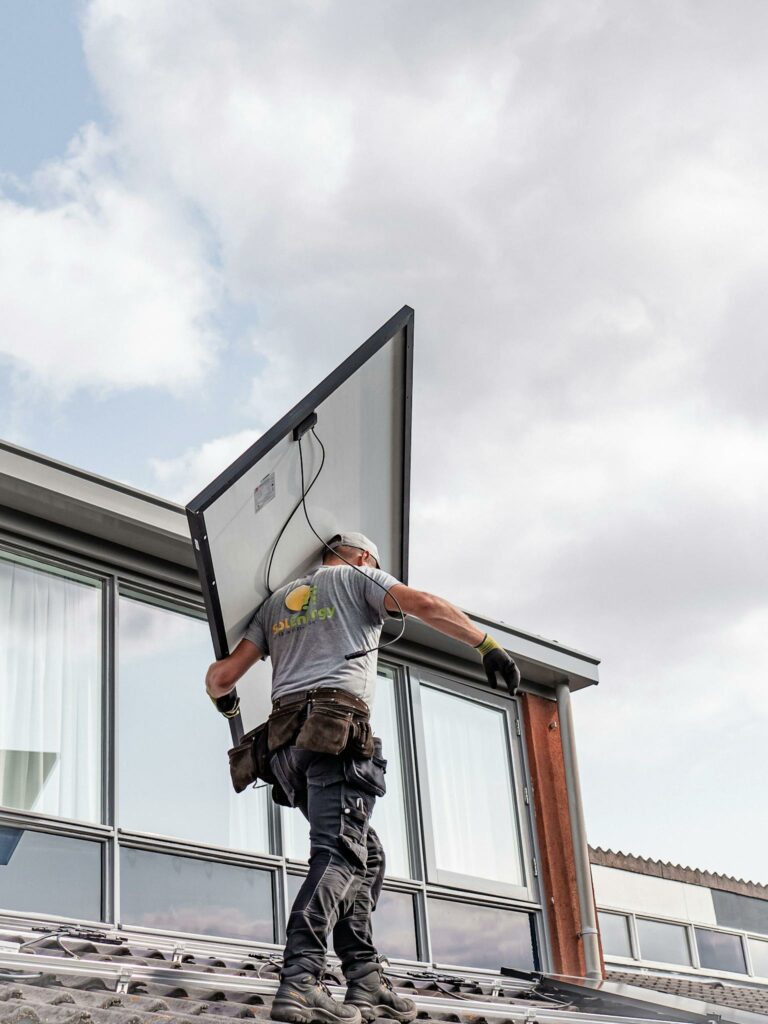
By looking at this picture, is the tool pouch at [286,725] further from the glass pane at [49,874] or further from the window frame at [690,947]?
the window frame at [690,947]

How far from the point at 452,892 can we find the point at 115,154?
704 cm

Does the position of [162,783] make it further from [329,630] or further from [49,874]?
[329,630]

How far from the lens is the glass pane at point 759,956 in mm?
16203

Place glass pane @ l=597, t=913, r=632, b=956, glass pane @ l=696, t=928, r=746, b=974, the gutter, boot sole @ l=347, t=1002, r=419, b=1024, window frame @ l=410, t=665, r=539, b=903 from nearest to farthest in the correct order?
boot sole @ l=347, t=1002, r=419, b=1024, window frame @ l=410, t=665, r=539, b=903, the gutter, glass pane @ l=597, t=913, r=632, b=956, glass pane @ l=696, t=928, r=746, b=974

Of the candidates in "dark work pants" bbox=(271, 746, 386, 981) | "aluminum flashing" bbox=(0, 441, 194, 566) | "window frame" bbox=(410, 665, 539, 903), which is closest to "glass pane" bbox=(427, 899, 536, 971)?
"window frame" bbox=(410, 665, 539, 903)

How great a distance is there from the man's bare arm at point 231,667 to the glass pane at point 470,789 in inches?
172

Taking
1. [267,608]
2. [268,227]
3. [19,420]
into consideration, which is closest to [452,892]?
[267,608]

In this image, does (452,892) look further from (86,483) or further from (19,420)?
(19,420)

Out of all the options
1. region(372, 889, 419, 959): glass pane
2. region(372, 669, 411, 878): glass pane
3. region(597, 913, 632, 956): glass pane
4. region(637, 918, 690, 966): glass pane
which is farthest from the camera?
region(637, 918, 690, 966): glass pane

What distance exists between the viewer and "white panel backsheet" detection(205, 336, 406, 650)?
4.85 meters

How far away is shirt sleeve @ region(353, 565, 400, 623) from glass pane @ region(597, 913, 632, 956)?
10.5 meters

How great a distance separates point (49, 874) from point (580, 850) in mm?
4534

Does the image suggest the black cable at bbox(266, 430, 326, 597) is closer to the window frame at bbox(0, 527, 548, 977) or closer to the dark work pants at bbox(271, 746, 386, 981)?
the dark work pants at bbox(271, 746, 386, 981)

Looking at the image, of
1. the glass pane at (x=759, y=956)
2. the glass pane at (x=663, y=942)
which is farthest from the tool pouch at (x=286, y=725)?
the glass pane at (x=759, y=956)
